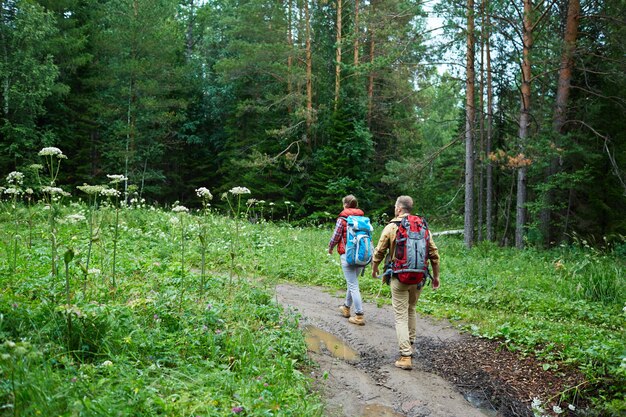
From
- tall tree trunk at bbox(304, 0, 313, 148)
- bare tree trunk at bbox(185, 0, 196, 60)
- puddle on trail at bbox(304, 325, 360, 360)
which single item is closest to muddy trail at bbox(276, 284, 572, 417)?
puddle on trail at bbox(304, 325, 360, 360)

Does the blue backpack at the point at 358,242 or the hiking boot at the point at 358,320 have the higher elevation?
the blue backpack at the point at 358,242

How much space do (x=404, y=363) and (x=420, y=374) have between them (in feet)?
0.75

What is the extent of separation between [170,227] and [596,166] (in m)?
15.2

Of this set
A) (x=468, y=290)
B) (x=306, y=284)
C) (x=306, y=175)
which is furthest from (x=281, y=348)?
(x=306, y=175)

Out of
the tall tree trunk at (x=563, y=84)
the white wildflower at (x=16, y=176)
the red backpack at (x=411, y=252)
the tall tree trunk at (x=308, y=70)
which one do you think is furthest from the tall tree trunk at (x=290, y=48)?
the red backpack at (x=411, y=252)

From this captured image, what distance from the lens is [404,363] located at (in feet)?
18.1

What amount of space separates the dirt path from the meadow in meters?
0.37

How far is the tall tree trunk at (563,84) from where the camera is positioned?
13.4 m

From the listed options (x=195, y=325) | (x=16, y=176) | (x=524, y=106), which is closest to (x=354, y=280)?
(x=195, y=325)

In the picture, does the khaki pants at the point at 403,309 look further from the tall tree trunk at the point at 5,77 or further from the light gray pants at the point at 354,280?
the tall tree trunk at the point at 5,77

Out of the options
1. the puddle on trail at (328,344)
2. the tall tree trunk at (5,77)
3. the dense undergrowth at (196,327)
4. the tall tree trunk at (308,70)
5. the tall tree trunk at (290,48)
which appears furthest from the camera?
the tall tree trunk at (308,70)

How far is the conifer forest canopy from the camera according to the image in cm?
1609

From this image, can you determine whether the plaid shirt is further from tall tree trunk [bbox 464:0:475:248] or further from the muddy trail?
tall tree trunk [bbox 464:0:475:248]

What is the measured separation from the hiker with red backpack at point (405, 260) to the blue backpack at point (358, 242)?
91 centimetres
